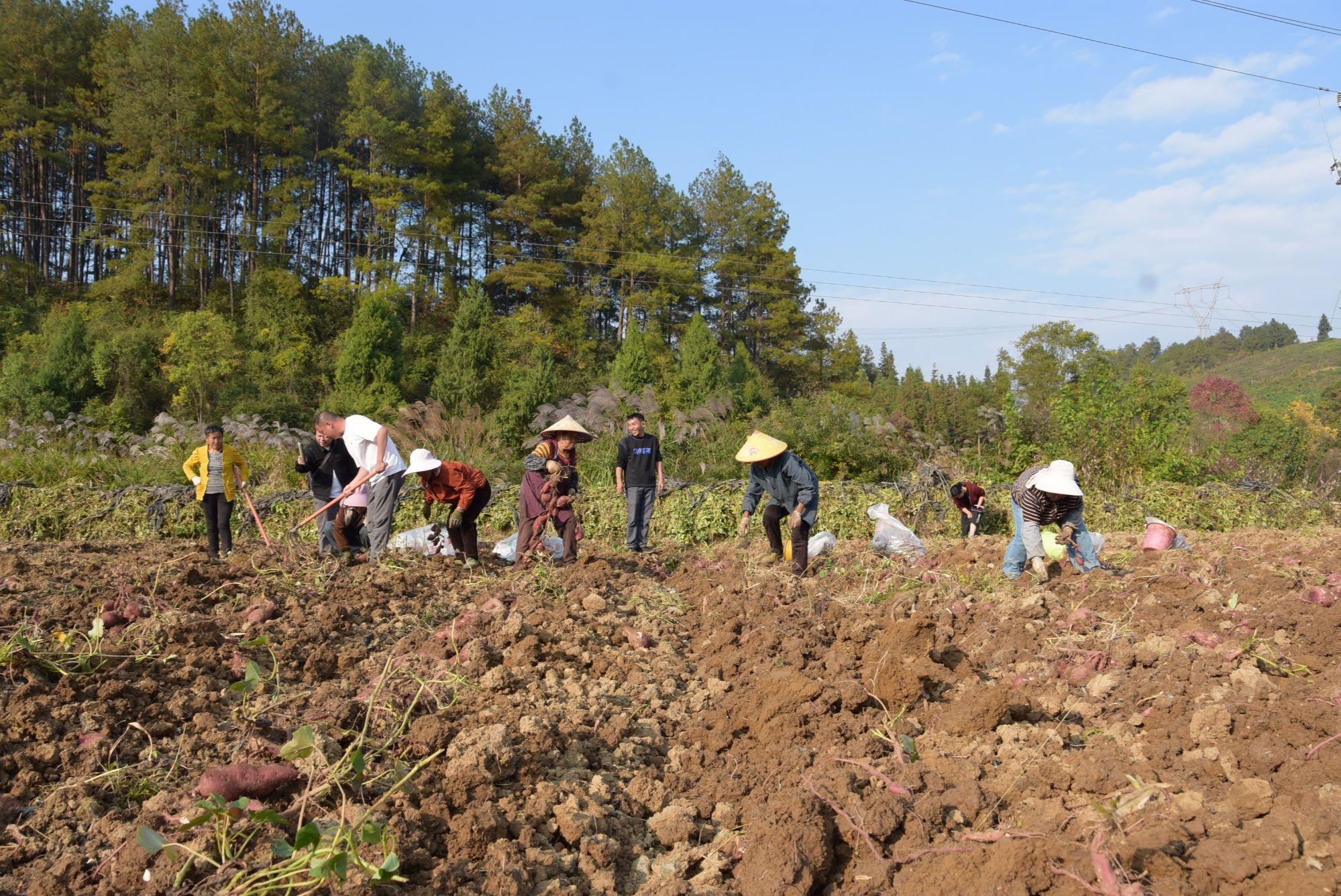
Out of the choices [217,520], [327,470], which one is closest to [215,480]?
[217,520]

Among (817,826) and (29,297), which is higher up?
(29,297)

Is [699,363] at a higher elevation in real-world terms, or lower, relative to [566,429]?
higher

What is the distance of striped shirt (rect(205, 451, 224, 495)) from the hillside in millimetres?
44490

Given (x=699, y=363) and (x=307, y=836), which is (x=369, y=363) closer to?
(x=699, y=363)

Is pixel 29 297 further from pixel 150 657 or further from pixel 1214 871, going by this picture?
pixel 1214 871

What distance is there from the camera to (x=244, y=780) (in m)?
2.51

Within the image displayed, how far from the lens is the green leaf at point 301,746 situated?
2.46 metres

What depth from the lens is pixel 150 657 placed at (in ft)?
11.6

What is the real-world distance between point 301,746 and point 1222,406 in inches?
922

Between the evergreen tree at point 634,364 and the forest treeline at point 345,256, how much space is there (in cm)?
11

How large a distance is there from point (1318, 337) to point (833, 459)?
74089 mm

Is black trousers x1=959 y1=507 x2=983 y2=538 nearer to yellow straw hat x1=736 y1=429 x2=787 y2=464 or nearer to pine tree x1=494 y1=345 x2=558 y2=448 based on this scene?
yellow straw hat x1=736 y1=429 x2=787 y2=464

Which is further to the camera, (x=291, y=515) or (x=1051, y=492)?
(x=291, y=515)

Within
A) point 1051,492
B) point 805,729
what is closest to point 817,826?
point 805,729
